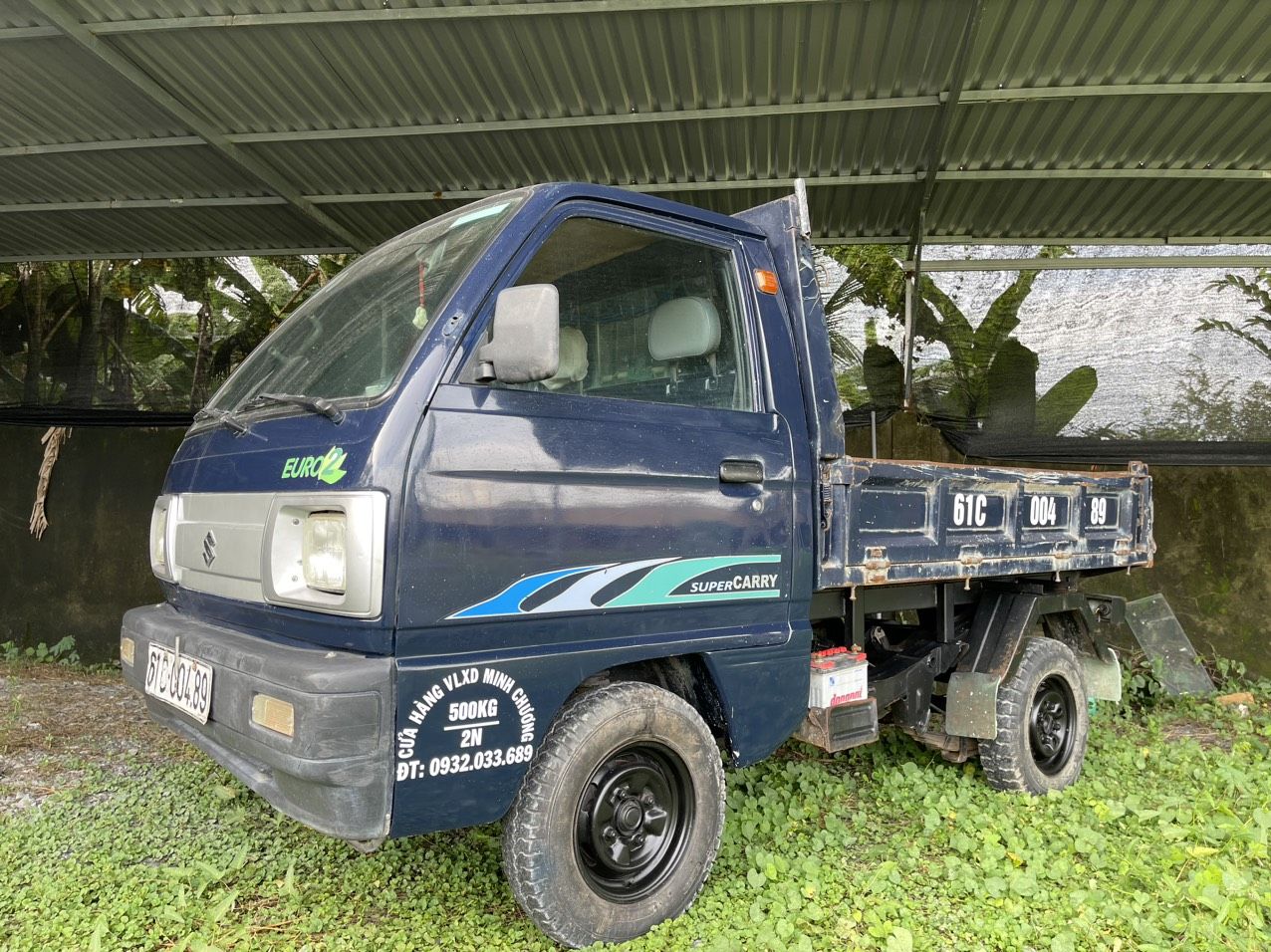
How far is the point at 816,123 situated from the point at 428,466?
3954 millimetres

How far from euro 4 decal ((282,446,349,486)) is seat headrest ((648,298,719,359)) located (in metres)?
1.15

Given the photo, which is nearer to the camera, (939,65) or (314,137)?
(939,65)

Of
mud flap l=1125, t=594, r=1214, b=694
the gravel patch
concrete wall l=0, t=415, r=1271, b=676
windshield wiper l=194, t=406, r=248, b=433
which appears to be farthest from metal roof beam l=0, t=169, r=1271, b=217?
the gravel patch

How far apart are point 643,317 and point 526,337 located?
2.44 feet

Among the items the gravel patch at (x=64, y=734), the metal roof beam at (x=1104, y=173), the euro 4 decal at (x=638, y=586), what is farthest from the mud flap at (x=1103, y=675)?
the gravel patch at (x=64, y=734)

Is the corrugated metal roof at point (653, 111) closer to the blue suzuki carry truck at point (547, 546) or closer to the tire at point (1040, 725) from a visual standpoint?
the blue suzuki carry truck at point (547, 546)

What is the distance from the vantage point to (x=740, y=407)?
311 cm

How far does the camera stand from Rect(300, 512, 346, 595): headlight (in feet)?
7.48

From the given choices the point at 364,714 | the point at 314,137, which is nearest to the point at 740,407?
the point at 364,714

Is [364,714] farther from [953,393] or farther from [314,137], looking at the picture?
[953,393]

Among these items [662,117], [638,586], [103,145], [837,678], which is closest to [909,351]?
[662,117]

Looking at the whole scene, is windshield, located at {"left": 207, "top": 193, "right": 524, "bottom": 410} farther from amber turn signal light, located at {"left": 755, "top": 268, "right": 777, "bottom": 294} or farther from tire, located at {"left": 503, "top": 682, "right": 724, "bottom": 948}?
tire, located at {"left": 503, "top": 682, "right": 724, "bottom": 948}

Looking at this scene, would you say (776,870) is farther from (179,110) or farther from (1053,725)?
(179,110)

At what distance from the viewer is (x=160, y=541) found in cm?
317
